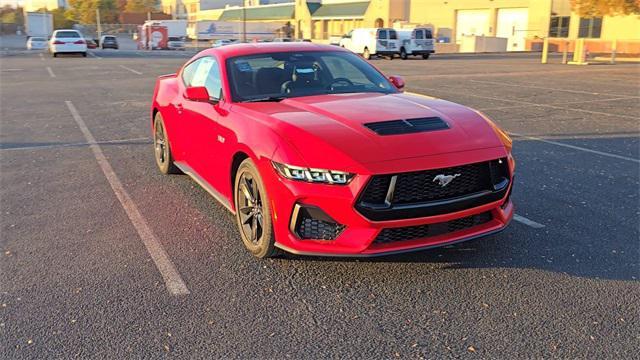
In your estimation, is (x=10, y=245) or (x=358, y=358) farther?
(x=10, y=245)

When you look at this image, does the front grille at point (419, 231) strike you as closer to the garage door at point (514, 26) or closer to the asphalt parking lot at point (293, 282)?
the asphalt parking lot at point (293, 282)

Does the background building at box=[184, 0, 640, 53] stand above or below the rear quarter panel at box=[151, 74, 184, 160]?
above

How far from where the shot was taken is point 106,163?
743cm

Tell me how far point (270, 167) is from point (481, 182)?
1464 mm

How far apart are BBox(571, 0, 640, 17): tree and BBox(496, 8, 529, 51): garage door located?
2529 centimetres

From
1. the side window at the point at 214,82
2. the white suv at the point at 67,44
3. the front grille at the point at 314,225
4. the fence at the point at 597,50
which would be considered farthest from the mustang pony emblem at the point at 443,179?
the white suv at the point at 67,44

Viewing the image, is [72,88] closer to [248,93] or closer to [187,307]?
[248,93]

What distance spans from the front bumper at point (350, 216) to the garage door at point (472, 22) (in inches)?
2353

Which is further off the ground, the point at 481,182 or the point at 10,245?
the point at 481,182

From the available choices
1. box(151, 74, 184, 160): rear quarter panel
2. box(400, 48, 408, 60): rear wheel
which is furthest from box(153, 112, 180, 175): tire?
box(400, 48, 408, 60): rear wheel

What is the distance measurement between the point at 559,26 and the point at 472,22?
911 cm

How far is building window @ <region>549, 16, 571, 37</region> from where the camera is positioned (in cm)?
5581

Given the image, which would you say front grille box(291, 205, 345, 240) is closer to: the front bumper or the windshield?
the front bumper

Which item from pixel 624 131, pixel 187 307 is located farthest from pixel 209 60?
pixel 624 131
